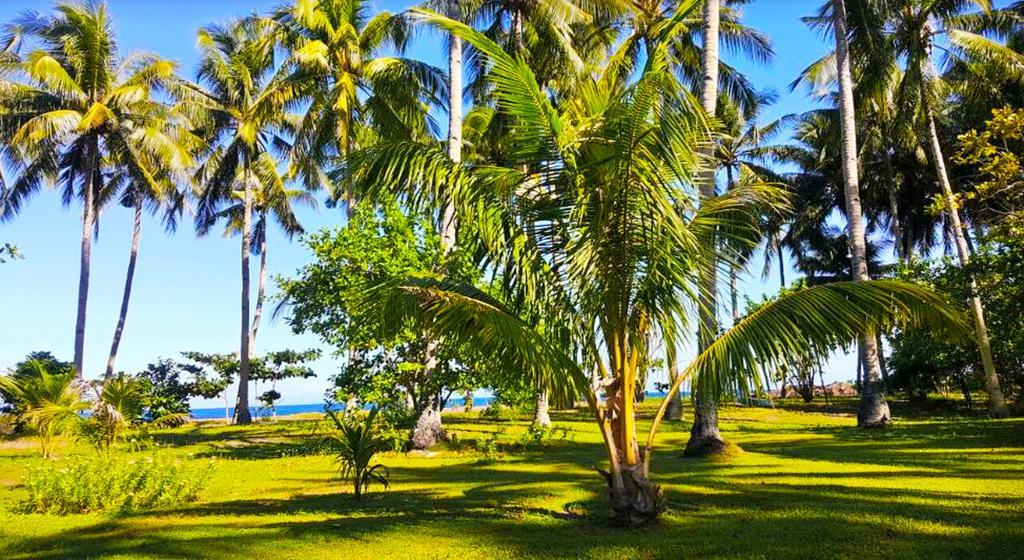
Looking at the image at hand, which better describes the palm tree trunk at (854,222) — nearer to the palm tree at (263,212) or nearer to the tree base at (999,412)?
the tree base at (999,412)

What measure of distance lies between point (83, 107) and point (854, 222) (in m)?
26.3

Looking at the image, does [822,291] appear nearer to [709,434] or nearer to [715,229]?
[715,229]

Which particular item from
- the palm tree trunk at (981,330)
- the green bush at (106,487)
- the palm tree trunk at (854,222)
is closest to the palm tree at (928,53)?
the palm tree trunk at (981,330)

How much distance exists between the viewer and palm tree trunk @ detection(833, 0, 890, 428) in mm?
17938

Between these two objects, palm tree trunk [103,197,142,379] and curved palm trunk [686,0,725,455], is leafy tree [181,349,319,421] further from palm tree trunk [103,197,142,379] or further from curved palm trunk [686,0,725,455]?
curved palm trunk [686,0,725,455]

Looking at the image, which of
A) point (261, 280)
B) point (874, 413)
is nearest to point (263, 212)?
point (261, 280)

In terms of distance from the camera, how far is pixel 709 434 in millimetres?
12820

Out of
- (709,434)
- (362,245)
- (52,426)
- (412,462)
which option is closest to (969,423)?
(709,434)

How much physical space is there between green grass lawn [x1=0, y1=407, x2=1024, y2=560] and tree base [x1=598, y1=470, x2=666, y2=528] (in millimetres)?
146

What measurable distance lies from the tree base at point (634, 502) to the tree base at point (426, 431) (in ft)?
31.9

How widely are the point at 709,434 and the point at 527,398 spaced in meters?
4.49

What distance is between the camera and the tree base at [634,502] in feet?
22.7

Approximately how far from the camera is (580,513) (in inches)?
314

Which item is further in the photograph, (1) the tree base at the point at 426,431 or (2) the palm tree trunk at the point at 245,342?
(2) the palm tree trunk at the point at 245,342
